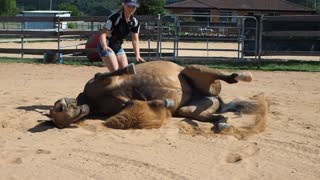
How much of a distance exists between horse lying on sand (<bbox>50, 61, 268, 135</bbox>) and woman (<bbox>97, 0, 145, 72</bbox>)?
0.67 metres

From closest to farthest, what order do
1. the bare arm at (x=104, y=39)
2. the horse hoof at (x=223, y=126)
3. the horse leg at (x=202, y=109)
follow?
→ the horse hoof at (x=223, y=126)
the horse leg at (x=202, y=109)
the bare arm at (x=104, y=39)

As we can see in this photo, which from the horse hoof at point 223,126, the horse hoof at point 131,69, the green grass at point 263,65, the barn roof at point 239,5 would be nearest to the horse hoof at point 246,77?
the horse hoof at point 223,126

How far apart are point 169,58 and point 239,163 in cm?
1171

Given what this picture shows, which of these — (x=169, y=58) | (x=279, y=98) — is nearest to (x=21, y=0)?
(x=169, y=58)

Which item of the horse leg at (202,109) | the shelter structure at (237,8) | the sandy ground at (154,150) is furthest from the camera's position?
the shelter structure at (237,8)

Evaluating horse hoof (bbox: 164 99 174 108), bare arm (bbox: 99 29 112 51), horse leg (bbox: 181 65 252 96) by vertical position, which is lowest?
horse hoof (bbox: 164 99 174 108)

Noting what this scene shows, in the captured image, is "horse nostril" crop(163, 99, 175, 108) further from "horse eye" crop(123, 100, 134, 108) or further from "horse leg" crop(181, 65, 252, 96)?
"horse leg" crop(181, 65, 252, 96)

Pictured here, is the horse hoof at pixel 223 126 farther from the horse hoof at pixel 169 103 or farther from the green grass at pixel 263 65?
the green grass at pixel 263 65

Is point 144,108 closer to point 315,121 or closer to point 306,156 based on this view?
point 306,156

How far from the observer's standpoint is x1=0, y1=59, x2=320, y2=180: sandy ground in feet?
13.9

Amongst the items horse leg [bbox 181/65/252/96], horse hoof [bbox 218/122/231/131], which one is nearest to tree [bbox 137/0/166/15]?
horse leg [bbox 181/65/252/96]

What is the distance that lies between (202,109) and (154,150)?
4.61 feet

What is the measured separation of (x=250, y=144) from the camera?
516 centimetres

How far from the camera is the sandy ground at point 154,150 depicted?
13.9 feet
